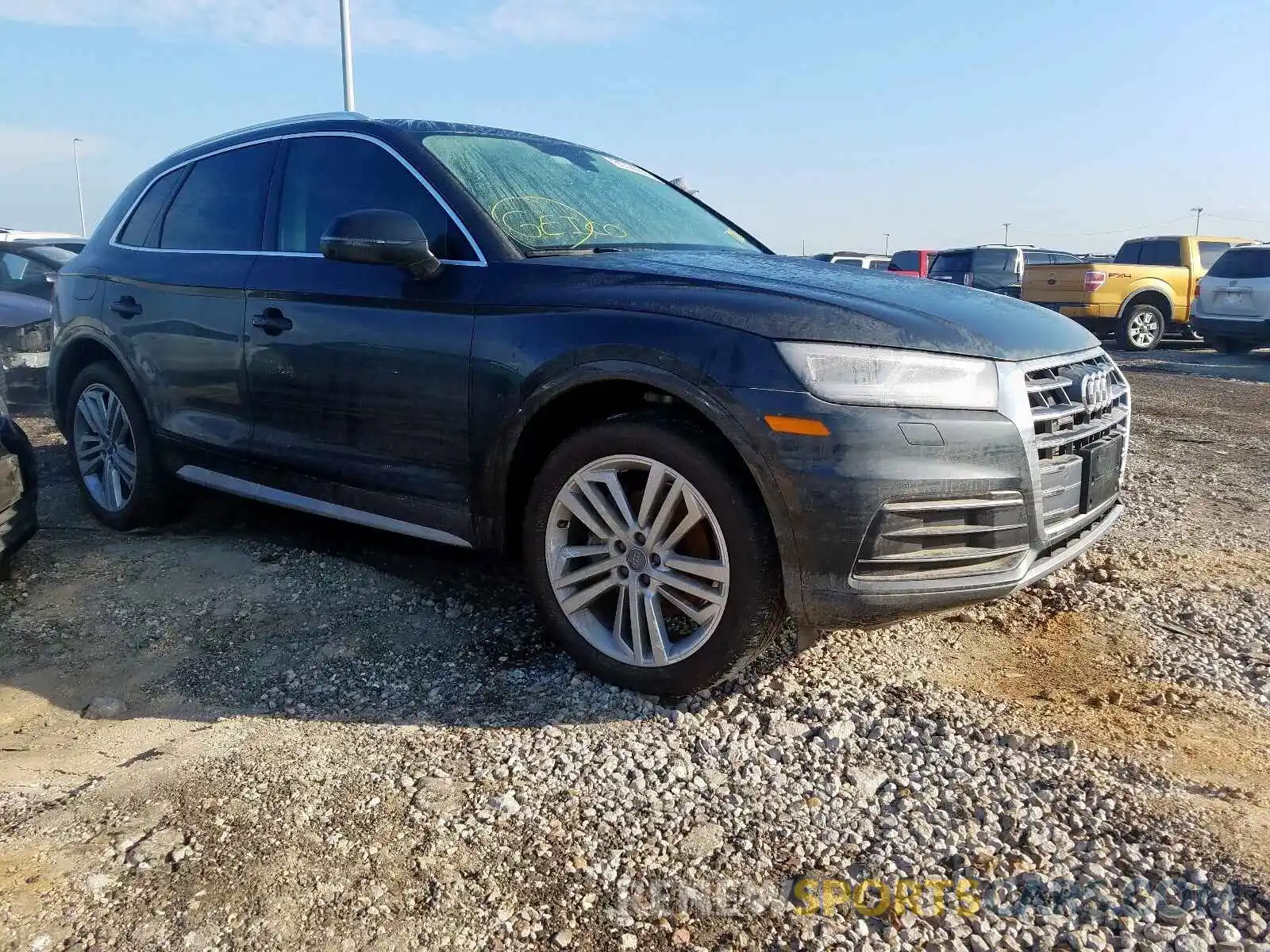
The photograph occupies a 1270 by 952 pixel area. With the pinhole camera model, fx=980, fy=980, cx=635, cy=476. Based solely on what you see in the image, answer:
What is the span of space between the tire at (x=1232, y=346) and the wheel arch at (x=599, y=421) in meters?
13.5

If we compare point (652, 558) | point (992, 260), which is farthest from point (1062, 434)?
point (992, 260)

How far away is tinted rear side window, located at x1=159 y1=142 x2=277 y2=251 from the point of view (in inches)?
161

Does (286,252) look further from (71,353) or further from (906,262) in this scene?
(906,262)

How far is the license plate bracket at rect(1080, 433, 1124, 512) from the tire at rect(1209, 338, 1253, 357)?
12.5 meters

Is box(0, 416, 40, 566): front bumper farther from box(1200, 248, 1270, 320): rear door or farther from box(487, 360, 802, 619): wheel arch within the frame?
box(1200, 248, 1270, 320): rear door

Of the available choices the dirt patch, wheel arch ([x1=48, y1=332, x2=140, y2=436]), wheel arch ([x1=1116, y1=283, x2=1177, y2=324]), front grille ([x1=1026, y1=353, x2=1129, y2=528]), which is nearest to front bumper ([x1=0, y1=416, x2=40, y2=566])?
wheel arch ([x1=48, y1=332, x2=140, y2=436])

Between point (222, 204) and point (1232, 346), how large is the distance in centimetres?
1447

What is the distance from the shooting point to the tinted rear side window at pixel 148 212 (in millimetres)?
4602

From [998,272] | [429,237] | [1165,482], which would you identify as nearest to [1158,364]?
[998,272]

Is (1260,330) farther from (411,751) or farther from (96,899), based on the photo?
(96,899)

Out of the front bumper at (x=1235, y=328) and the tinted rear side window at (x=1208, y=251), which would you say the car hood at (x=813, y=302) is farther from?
the tinted rear side window at (x=1208, y=251)

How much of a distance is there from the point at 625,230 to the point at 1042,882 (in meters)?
2.58

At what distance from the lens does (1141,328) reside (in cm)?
1516

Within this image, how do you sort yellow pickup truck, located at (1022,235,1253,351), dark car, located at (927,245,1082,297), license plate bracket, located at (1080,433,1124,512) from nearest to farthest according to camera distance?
1. license plate bracket, located at (1080,433,1124,512)
2. yellow pickup truck, located at (1022,235,1253,351)
3. dark car, located at (927,245,1082,297)
